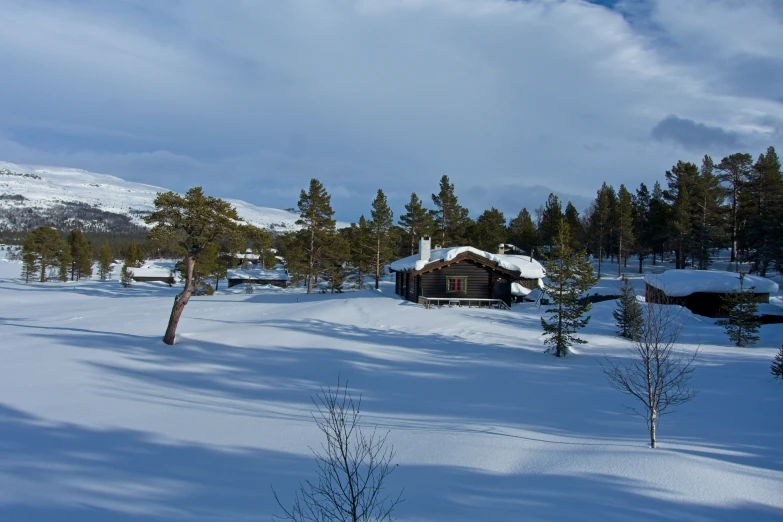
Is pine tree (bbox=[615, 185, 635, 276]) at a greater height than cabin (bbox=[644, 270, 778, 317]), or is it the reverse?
pine tree (bbox=[615, 185, 635, 276])

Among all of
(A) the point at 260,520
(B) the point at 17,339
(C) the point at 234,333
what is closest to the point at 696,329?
(C) the point at 234,333

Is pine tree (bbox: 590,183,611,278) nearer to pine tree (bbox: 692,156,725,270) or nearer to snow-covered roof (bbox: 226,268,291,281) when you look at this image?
pine tree (bbox: 692,156,725,270)

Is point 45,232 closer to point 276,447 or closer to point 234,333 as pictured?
point 234,333

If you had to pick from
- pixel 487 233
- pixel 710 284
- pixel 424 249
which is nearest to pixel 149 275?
pixel 487 233

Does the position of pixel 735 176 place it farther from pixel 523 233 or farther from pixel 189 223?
pixel 189 223

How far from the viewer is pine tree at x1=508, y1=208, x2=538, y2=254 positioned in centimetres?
6334

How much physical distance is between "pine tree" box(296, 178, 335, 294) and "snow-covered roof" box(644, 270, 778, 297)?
90.1 ft

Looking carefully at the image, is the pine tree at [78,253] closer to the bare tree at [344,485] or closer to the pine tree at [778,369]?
the bare tree at [344,485]

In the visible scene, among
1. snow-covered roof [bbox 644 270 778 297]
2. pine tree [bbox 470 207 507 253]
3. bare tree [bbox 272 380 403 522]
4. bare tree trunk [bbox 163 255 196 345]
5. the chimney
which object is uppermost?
pine tree [bbox 470 207 507 253]

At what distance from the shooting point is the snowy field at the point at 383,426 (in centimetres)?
655

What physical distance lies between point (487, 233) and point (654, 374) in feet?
147

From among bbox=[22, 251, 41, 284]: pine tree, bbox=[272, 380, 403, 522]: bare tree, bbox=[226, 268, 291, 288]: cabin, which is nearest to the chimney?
bbox=[272, 380, 403, 522]: bare tree

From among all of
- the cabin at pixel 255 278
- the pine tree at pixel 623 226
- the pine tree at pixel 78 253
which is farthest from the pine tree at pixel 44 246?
the pine tree at pixel 623 226

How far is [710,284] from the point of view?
3012 cm
